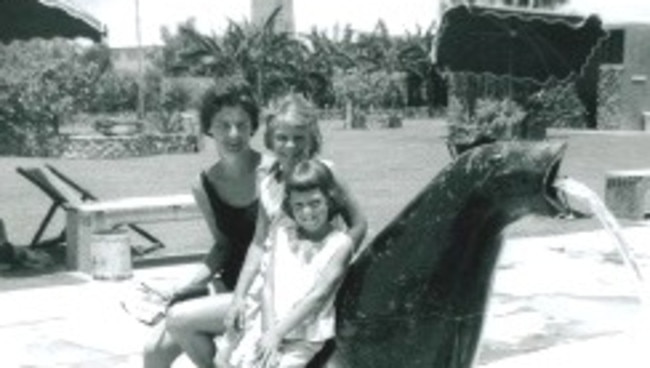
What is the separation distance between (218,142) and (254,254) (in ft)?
1.65

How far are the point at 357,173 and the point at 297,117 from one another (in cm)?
1688

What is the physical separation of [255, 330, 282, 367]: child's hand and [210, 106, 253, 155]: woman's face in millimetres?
836

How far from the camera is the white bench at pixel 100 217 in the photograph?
383 inches

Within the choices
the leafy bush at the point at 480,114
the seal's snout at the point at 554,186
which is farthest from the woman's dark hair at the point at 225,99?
the leafy bush at the point at 480,114

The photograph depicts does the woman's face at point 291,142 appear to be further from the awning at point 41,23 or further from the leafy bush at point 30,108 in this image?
the leafy bush at point 30,108

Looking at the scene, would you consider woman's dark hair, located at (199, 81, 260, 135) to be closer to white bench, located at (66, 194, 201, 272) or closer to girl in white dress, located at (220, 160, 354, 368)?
girl in white dress, located at (220, 160, 354, 368)

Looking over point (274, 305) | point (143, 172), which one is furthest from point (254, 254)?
point (143, 172)

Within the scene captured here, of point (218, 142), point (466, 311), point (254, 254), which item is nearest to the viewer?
point (466, 311)

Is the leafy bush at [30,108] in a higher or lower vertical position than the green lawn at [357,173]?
higher

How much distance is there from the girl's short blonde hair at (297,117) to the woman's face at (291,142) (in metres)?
0.01

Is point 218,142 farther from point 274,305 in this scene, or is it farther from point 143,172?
point 143,172

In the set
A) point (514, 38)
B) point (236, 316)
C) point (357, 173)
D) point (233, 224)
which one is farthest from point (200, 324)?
point (357, 173)

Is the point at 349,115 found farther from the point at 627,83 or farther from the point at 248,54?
the point at 627,83

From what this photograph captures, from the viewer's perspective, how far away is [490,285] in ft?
10.1
